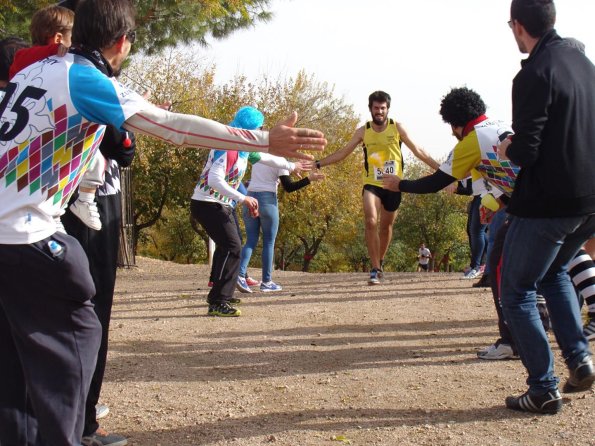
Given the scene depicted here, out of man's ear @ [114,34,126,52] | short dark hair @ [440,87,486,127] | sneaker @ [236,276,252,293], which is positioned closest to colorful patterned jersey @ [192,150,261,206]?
sneaker @ [236,276,252,293]

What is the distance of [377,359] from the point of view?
19.4 ft

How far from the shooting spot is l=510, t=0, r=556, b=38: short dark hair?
13.9 ft

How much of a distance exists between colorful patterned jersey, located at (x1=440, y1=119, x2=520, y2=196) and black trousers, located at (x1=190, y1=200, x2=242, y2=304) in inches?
127

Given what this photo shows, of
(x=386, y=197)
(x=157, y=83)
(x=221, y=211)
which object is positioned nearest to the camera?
(x=221, y=211)

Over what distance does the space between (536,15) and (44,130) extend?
2705 millimetres

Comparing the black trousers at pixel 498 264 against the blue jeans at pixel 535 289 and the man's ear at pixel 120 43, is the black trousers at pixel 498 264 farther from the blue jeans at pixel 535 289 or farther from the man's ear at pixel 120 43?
the man's ear at pixel 120 43

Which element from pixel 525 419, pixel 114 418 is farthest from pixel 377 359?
pixel 114 418

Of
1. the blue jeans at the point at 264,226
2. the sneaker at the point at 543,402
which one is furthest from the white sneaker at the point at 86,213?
the blue jeans at the point at 264,226

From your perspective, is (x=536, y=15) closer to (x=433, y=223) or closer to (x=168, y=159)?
(x=168, y=159)

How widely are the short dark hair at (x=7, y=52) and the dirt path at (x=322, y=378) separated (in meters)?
2.09

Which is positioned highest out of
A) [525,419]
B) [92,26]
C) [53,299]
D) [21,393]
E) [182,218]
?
[92,26]

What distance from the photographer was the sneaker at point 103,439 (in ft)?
12.6

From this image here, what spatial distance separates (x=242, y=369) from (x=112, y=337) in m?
1.81

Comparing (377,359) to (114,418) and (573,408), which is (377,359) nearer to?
(573,408)
